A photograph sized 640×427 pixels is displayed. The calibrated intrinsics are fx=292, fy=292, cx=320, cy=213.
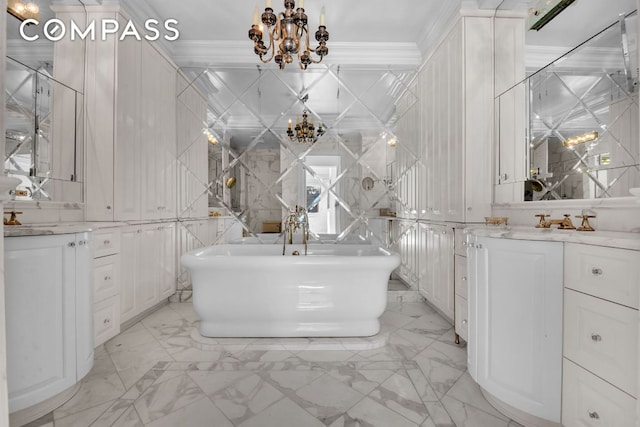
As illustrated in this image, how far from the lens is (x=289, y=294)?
6.75ft

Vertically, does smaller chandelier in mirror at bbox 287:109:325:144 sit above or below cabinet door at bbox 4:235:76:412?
above

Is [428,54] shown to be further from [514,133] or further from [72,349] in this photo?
[72,349]

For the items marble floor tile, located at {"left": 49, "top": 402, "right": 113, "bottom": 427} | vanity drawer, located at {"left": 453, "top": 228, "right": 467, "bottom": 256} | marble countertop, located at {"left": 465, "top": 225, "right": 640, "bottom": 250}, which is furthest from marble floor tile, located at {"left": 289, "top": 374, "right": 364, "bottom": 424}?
vanity drawer, located at {"left": 453, "top": 228, "right": 467, "bottom": 256}

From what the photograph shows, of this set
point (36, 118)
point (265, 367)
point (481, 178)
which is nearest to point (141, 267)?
point (36, 118)

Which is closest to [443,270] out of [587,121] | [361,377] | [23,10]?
[361,377]

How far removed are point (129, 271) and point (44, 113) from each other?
49.3 inches

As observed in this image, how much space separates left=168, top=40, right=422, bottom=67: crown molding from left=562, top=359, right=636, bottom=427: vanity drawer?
9.94ft

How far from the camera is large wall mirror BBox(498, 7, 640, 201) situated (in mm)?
1318

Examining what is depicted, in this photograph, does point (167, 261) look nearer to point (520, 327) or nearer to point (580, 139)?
point (520, 327)

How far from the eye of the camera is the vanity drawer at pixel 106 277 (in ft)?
6.34

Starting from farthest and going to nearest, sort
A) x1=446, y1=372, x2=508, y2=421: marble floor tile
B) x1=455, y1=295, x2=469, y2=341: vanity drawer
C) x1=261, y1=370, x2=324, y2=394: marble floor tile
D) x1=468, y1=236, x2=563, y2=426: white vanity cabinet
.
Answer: x1=455, y1=295, x2=469, y2=341: vanity drawer
x1=261, y1=370, x2=324, y2=394: marble floor tile
x1=446, y1=372, x2=508, y2=421: marble floor tile
x1=468, y1=236, x2=563, y2=426: white vanity cabinet

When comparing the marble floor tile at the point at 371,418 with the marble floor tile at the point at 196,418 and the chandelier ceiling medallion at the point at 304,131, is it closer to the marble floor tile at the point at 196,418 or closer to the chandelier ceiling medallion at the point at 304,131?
the marble floor tile at the point at 196,418

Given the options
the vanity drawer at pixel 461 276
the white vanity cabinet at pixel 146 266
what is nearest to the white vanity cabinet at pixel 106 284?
the white vanity cabinet at pixel 146 266

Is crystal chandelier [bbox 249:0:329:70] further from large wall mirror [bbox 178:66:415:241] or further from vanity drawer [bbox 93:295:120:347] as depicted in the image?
vanity drawer [bbox 93:295:120:347]
